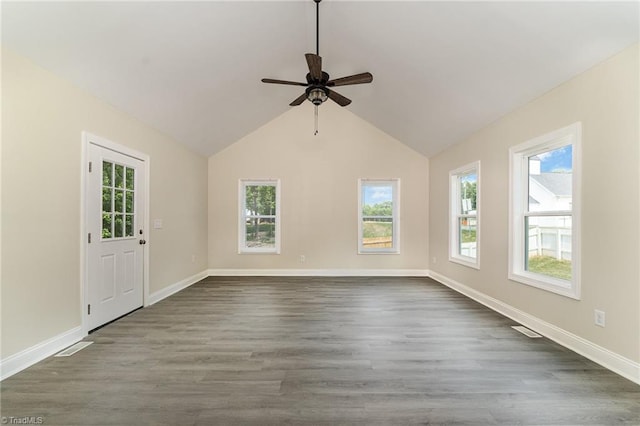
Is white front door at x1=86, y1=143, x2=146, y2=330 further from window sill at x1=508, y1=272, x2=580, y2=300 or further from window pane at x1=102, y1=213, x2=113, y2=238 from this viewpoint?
window sill at x1=508, y1=272, x2=580, y2=300

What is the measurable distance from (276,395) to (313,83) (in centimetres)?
275

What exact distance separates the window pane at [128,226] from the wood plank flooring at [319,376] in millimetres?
1026

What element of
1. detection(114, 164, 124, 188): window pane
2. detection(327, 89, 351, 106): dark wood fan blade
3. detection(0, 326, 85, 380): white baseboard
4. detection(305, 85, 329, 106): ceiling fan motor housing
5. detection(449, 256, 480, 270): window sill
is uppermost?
detection(327, 89, 351, 106): dark wood fan blade

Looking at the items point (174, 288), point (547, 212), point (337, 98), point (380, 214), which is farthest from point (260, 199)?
point (547, 212)

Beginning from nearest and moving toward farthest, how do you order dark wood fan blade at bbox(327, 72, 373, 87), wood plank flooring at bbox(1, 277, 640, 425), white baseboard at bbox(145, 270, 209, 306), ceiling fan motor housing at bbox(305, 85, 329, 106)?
1. wood plank flooring at bbox(1, 277, 640, 425)
2. dark wood fan blade at bbox(327, 72, 373, 87)
3. ceiling fan motor housing at bbox(305, 85, 329, 106)
4. white baseboard at bbox(145, 270, 209, 306)

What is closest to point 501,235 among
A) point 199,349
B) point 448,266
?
point 448,266

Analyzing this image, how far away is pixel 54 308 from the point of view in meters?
2.52

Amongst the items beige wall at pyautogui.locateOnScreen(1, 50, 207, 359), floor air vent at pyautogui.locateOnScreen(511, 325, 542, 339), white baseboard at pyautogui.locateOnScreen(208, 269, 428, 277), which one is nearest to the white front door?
beige wall at pyautogui.locateOnScreen(1, 50, 207, 359)

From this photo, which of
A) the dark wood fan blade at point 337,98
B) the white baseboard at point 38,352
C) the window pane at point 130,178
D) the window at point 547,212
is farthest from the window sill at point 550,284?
the window pane at point 130,178

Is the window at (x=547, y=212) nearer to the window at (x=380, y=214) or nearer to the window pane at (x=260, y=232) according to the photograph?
the window at (x=380, y=214)

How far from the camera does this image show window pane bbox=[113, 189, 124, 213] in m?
3.33

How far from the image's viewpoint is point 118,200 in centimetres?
339

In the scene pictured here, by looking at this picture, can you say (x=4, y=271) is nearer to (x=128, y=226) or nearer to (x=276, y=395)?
(x=128, y=226)

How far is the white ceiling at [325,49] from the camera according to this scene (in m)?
2.19
